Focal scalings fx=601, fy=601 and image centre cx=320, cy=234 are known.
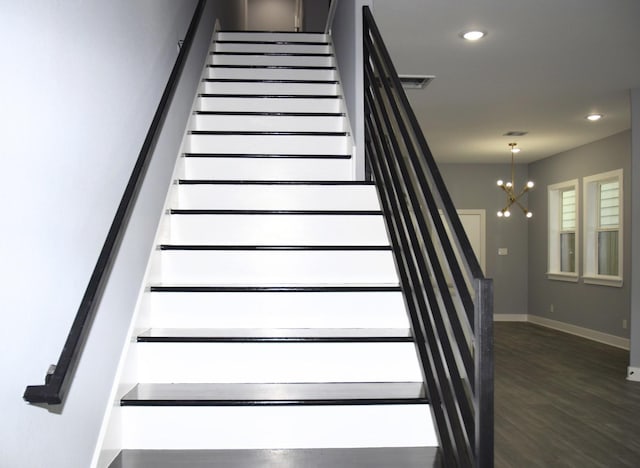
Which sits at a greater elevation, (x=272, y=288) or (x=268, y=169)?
(x=268, y=169)

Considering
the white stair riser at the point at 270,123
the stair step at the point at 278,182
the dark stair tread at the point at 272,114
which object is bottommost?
the stair step at the point at 278,182

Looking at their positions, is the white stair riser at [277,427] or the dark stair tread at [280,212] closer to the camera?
the white stair riser at [277,427]

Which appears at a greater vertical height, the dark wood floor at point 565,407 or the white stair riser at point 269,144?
the white stair riser at point 269,144

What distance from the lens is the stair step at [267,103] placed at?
4.18m

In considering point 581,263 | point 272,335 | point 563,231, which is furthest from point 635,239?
point 272,335

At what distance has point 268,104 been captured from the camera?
4.21m

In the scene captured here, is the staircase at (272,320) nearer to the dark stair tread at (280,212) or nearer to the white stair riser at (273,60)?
the dark stair tread at (280,212)

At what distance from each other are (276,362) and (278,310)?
30cm

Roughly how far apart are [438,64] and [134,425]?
4.06m

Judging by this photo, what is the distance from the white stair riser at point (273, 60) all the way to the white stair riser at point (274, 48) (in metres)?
0.23

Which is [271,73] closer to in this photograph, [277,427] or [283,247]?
[283,247]

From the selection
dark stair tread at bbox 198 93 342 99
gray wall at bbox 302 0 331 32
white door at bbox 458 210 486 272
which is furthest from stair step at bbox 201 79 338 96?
white door at bbox 458 210 486 272

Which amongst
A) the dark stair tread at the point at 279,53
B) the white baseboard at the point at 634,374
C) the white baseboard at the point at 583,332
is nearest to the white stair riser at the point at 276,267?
the dark stair tread at the point at 279,53

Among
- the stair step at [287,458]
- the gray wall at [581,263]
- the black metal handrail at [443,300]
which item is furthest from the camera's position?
the gray wall at [581,263]
